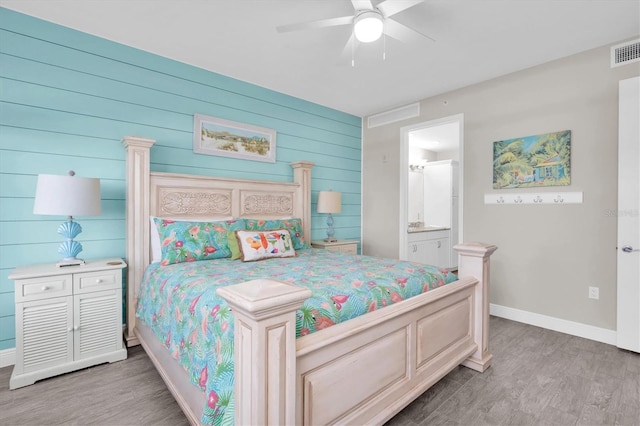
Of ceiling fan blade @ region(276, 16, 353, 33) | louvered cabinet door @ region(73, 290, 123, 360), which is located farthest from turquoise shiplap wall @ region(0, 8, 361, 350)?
ceiling fan blade @ region(276, 16, 353, 33)

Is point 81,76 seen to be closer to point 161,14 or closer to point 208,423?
point 161,14

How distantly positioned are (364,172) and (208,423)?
4.29 metres

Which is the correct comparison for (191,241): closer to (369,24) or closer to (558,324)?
(369,24)

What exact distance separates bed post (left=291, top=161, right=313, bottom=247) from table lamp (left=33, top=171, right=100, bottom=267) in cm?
221

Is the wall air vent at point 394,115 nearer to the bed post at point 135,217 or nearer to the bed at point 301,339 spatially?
the bed at point 301,339

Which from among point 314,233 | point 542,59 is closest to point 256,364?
point 314,233

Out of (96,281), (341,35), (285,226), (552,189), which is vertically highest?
(341,35)

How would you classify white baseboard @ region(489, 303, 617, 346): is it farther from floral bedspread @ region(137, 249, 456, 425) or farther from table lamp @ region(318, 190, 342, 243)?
table lamp @ region(318, 190, 342, 243)

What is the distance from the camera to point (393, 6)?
198cm

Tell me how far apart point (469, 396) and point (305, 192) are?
2.79m

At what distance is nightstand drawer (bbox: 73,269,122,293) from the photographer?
2299mm

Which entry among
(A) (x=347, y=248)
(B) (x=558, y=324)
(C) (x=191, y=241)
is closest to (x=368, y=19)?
(C) (x=191, y=241)

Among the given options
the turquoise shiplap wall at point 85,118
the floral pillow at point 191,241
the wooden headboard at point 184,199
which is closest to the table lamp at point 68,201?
the turquoise shiplap wall at point 85,118

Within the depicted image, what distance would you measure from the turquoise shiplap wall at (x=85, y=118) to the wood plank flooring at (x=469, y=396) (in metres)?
0.89
